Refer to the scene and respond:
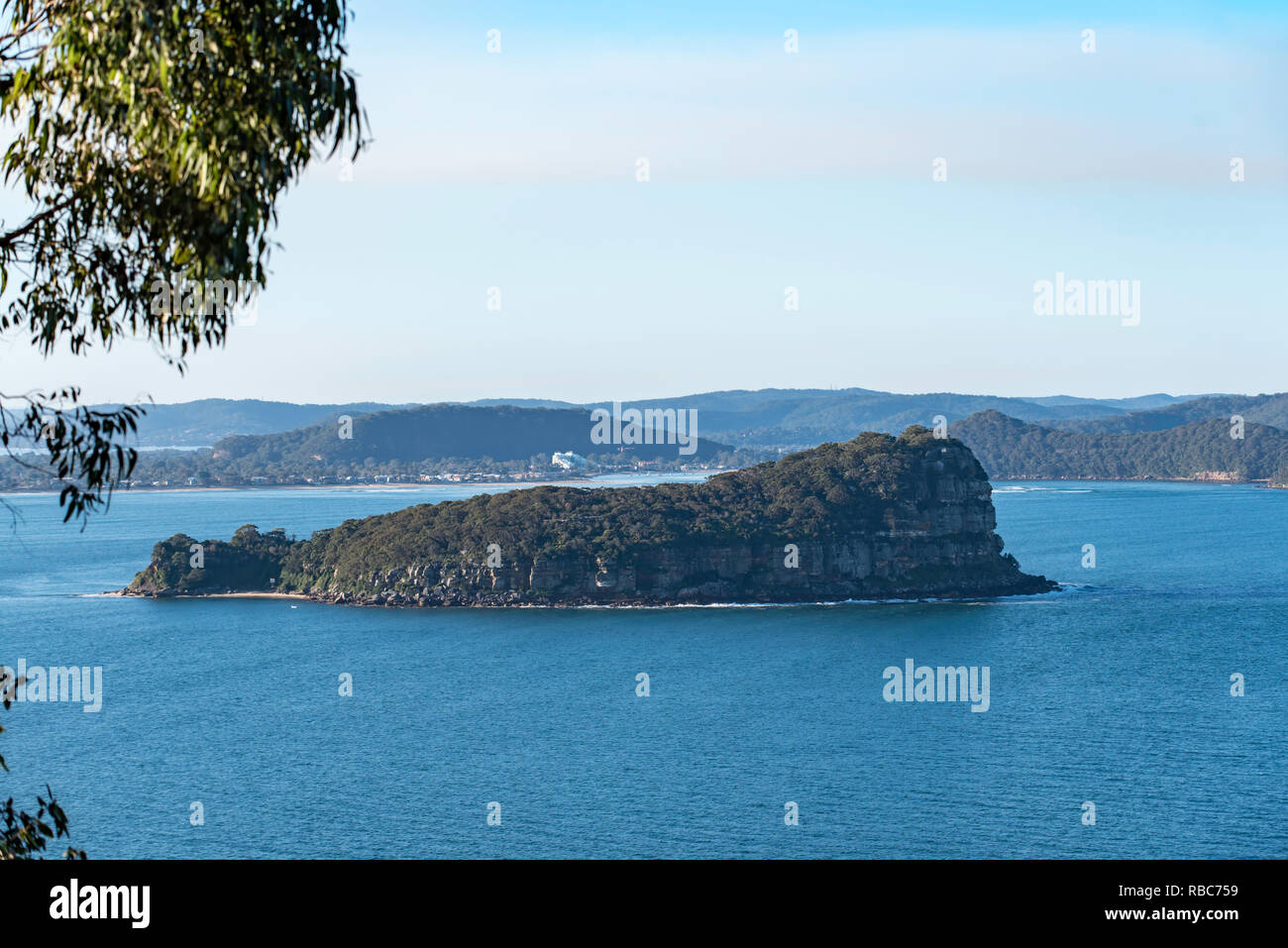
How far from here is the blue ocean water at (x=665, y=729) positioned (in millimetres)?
32875

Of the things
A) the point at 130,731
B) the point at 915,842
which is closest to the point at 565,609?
the point at 130,731

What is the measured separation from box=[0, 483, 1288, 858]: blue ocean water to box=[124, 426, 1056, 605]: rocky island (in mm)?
4089

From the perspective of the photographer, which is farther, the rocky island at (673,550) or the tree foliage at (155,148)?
the rocky island at (673,550)

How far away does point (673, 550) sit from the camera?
265 feet

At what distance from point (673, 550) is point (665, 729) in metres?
36.0

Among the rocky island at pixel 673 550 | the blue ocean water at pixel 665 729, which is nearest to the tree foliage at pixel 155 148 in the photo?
the blue ocean water at pixel 665 729

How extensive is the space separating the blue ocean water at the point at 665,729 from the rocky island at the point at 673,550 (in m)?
4.09

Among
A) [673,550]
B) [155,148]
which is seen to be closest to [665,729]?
[673,550]

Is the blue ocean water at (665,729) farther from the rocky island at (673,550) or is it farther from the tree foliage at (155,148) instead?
the tree foliage at (155,148)
